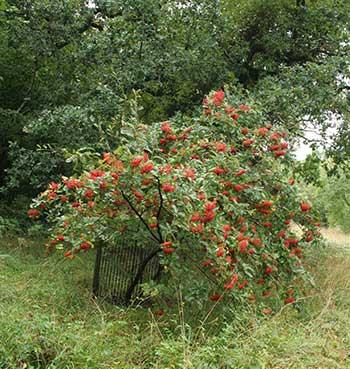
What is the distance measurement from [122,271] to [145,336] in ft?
4.59

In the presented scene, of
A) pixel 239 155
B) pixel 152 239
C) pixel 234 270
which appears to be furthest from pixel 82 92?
pixel 234 270

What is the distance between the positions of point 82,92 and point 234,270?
473 centimetres

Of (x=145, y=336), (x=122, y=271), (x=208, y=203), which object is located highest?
(x=208, y=203)

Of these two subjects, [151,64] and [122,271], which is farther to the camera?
[151,64]

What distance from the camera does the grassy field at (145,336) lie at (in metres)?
3.35

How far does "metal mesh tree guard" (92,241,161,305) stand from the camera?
5133mm

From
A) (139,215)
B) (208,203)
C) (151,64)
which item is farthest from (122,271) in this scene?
(151,64)

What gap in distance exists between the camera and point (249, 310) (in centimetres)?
434

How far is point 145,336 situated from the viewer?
405 cm

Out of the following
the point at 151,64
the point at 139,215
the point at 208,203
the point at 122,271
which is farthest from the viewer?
the point at 151,64

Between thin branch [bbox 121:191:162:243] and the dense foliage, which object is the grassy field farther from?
the dense foliage

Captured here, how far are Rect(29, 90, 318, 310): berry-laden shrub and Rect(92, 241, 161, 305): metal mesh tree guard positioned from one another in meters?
0.46

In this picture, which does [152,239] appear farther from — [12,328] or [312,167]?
[312,167]

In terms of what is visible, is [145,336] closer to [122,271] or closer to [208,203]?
[208,203]
